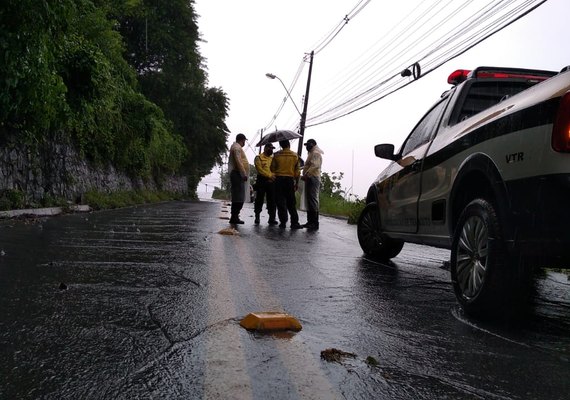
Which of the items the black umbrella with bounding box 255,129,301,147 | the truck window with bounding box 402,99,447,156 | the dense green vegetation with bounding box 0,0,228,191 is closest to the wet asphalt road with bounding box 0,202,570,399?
the truck window with bounding box 402,99,447,156

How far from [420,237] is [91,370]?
3.66 metres

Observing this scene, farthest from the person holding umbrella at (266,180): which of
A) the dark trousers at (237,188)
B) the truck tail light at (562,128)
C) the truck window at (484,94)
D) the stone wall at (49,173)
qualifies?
the truck tail light at (562,128)

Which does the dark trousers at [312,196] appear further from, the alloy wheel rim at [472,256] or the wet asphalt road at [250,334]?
the alloy wheel rim at [472,256]

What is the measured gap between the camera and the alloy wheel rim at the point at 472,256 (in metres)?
3.78

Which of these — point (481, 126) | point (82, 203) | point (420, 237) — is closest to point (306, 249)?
point (420, 237)

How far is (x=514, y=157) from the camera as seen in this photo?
3471 mm

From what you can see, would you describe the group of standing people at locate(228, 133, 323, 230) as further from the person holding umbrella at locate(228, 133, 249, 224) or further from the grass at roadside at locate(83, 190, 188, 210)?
the grass at roadside at locate(83, 190, 188, 210)

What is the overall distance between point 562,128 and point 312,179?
29.4 ft

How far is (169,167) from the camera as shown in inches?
1281

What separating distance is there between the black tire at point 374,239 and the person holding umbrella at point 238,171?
15.1 feet

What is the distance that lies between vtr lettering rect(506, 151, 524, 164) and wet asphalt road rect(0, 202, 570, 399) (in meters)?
1.15

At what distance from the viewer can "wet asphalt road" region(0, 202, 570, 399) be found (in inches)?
97.3

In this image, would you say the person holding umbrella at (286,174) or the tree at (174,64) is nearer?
the person holding umbrella at (286,174)

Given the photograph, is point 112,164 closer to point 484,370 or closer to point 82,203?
point 82,203
